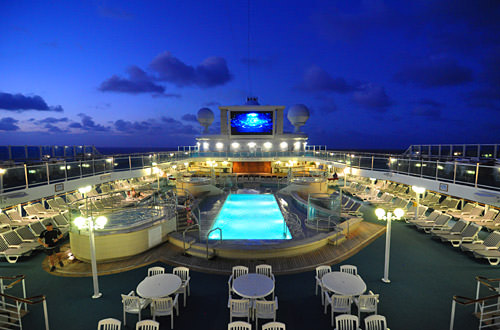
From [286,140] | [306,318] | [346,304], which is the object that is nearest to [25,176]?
[306,318]

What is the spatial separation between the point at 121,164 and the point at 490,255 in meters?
17.4

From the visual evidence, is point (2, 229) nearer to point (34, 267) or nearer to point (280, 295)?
point (34, 267)

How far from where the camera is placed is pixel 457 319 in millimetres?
5199

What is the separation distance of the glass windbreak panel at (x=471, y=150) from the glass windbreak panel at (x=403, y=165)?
20.1 feet

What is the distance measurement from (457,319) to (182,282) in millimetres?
6303

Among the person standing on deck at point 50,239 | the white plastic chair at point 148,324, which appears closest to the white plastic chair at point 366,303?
the white plastic chair at point 148,324

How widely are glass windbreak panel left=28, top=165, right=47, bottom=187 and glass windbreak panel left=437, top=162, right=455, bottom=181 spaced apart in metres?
16.2

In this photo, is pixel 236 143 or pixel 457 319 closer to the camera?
pixel 457 319

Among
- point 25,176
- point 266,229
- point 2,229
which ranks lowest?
point 266,229

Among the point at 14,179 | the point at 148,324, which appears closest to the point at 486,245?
the point at 148,324

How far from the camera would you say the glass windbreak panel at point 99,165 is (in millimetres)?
12781

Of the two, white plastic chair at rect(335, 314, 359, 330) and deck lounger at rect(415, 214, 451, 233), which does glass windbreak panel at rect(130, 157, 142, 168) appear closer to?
white plastic chair at rect(335, 314, 359, 330)

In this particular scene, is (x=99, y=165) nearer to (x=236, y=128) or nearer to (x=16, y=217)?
(x=16, y=217)

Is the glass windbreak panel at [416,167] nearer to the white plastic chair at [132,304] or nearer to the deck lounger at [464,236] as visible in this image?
the deck lounger at [464,236]
